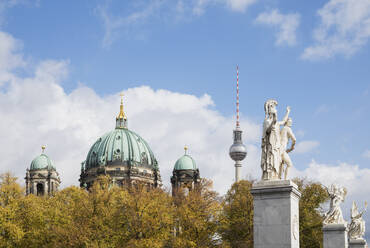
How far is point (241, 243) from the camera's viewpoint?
63.3 m

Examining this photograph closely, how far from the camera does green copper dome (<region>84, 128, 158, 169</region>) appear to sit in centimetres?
16150

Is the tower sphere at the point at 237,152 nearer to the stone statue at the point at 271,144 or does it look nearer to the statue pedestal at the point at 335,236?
the statue pedestal at the point at 335,236

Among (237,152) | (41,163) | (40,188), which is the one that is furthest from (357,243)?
(237,152)

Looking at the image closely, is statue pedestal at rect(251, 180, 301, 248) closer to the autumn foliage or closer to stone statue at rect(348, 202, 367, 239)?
stone statue at rect(348, 202, 367, 239)

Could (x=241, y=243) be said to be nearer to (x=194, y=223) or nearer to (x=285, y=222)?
(x=194, y=223)

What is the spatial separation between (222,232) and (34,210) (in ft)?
75.8

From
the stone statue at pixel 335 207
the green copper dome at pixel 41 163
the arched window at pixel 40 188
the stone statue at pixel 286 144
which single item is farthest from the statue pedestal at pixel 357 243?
the green copper dome at pixel 41 163

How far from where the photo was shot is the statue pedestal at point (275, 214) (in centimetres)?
2281

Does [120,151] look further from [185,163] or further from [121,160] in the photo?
[185,163]

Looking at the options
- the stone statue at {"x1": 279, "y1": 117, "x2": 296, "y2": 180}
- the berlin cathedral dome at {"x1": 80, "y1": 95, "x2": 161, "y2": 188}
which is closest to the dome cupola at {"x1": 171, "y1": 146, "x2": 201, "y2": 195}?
the berlin cathedral dome at {"x1": 80, "y1": 95, "x2": 161, "y2": 188}

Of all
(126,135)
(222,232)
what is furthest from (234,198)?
(126,135)

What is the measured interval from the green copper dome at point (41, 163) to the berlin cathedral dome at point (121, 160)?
10.9 m

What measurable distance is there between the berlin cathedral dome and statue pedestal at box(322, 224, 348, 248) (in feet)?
396

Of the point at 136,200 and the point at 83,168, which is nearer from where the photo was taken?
the point at 136,200
